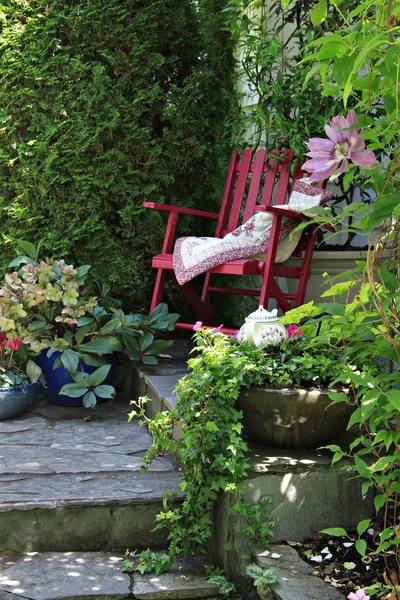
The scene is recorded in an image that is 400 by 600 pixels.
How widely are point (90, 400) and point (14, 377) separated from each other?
0.36 meters

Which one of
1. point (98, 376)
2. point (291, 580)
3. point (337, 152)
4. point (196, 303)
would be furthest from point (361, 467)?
point (196, 303)

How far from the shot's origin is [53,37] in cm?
→ 368

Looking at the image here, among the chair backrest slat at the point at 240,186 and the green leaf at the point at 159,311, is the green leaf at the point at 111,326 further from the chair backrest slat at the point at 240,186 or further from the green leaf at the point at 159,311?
the chair backrest slat at the point at 240,186

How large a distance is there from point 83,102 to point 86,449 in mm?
1903

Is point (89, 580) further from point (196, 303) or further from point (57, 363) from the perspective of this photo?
point (196, 303)

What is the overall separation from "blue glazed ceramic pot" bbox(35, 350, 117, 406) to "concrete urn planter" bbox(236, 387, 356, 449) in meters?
1.40

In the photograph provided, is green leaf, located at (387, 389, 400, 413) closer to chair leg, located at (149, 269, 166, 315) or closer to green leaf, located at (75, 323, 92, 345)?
green leaf, located at (75, 323, 92, 345)

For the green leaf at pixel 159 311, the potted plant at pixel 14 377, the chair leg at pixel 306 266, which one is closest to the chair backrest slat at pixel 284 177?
the chair leg at pixel 306 266

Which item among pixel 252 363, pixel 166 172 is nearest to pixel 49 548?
pixel 252 363

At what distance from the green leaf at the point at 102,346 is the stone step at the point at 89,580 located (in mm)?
1260

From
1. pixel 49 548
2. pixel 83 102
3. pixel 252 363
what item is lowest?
pixel 49 548

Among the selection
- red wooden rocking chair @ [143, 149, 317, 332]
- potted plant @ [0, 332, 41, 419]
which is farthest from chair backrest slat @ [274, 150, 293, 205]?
potted plant @ [0, 332, 41, 419]

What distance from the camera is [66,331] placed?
11.0 ft

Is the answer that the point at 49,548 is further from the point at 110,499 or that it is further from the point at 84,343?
the point at 84,343
